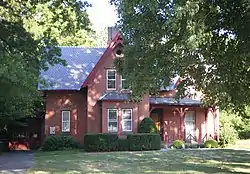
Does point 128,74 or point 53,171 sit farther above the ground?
point 128,74


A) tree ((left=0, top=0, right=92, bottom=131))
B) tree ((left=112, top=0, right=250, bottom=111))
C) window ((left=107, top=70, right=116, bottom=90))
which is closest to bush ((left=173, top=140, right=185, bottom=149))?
window ((left=107, top=70, right=116, bottom=90))

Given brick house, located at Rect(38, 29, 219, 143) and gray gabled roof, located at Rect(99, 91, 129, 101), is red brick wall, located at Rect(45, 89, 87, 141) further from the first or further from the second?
gray gabled roof, located at Rect(99, 91, 129, 101)

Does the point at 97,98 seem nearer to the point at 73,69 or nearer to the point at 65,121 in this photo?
the point at 65,121

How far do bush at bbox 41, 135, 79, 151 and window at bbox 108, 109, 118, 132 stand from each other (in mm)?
3112

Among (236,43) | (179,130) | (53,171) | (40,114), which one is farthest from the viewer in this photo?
(40,114)

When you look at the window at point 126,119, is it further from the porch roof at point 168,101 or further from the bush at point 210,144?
the bush at point 210,144

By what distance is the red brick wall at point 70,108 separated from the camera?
1367 inches

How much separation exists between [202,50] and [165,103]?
21.4 metres

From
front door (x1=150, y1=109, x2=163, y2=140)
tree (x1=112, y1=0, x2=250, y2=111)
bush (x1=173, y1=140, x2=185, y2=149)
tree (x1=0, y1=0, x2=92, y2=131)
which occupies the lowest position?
bush (x1=173, y1=140, x2=185, y2=149)

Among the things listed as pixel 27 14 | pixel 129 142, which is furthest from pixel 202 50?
pixel 129 142

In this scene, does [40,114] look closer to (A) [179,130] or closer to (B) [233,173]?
(A) [179,130]

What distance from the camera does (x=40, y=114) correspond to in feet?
128

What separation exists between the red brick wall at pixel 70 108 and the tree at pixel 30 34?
52.7 ft

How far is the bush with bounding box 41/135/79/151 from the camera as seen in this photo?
32.2 metres
